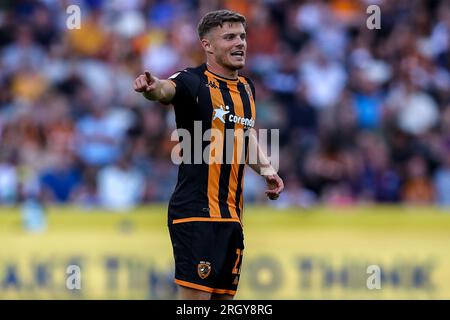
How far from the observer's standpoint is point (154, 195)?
1309 centimetres

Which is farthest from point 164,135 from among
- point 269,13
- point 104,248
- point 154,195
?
point 269,13

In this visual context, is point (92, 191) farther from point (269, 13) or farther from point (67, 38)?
point (269, 13)

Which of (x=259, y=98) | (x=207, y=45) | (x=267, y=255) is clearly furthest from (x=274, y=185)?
(x=259, y=98)

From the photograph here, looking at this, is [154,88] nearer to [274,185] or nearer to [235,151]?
[235,151]

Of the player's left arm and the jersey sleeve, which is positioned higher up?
the jersey sleeve

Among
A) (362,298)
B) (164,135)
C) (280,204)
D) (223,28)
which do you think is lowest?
(362,298)

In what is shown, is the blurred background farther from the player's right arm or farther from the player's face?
the player's right arm

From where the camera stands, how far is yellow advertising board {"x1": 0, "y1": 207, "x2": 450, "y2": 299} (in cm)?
1198

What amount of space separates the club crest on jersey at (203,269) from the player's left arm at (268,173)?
0.70 m

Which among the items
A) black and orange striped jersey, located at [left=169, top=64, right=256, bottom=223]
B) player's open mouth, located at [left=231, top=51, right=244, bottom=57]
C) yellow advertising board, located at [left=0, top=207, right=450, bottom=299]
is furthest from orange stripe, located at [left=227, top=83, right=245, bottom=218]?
yellow advertising board, located at [left=0, top=207, right=450, bottom=299]

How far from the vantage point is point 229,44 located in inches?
299

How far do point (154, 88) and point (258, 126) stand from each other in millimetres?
7067

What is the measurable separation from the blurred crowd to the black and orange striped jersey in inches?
194
